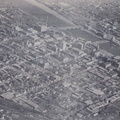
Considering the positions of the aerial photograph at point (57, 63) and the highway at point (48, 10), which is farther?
the highway at point (48, 10)

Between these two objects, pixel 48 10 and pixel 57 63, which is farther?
pixel 48 10

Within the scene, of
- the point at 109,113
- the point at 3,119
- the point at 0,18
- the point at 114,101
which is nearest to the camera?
the point at 3,119

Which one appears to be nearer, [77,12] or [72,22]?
[72,22]

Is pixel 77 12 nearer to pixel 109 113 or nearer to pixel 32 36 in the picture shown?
pixel 32 36

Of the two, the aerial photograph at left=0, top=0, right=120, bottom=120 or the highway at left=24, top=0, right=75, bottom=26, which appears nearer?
the aerial photograph at left=0, top=0, right=120, bottom=120

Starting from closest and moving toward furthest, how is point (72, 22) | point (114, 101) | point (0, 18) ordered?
point (114, 101) < point (0, 18) < point (72, 22)

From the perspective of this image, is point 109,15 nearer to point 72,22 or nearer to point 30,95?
point 72,22

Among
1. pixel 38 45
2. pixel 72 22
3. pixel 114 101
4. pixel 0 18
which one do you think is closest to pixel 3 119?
pixel 114 101
